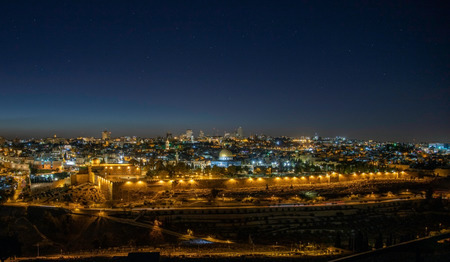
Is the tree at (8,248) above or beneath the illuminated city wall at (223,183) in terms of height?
beneath

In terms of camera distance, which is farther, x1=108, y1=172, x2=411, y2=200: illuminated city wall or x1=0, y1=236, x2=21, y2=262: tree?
x1=108, y1=172, x2=411, y2=200: illuminated city wall

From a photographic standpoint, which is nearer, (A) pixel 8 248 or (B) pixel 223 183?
(A) pixel 8 248

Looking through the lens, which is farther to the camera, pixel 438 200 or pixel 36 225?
pixel 438 200

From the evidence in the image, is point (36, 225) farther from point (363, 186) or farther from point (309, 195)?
point (363, 186)

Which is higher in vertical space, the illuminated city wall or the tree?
the illuminated city wall

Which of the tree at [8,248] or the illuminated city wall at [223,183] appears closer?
the tree at [8,248]

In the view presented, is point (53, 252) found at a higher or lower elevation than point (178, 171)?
lower

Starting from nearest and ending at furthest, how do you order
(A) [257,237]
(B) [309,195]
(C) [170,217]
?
(A) [257,237] → (C) [170,217] → (B) [309,195]

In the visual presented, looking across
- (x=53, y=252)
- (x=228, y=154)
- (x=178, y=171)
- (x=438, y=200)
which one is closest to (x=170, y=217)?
(x=53, y=252)

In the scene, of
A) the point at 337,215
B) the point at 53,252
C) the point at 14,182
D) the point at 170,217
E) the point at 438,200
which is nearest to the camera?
the point at 53,252

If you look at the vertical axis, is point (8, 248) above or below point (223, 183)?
below
